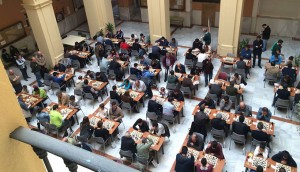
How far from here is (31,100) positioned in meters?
12.7

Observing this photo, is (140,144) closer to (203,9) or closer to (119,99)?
(119,99)

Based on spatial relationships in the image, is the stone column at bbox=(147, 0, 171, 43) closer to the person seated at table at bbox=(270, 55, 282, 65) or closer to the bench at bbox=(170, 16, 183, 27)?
the bench at bbox=(170, 16, 183, 27)

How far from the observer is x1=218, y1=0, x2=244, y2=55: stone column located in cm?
1473

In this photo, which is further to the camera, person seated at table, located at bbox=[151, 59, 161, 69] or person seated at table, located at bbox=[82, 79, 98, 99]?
person seated at table, located at bbox=[151, 59, 161, 69]

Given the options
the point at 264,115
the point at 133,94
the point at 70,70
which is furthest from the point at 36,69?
the point at 264,115

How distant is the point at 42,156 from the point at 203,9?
64.9 ft

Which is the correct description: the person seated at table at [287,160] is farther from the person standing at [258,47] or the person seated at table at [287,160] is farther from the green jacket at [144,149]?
the person standing at [258,47]

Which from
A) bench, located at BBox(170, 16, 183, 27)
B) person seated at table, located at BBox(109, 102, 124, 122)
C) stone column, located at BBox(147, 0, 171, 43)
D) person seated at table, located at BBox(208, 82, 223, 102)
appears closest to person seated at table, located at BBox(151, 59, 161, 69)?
person seated at table, located at BBox(208, 82, 223, 102)

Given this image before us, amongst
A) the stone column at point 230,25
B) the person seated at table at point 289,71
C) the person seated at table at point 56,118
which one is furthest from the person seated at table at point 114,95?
the person seated at table at point 289,71

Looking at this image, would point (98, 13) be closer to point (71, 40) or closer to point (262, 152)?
point (71, 40)

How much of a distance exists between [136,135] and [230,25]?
8633 millimetres

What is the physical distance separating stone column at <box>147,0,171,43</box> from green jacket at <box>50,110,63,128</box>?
29.9 feet

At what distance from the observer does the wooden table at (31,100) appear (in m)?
12.5

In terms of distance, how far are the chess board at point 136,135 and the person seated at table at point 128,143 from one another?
0.42 m
